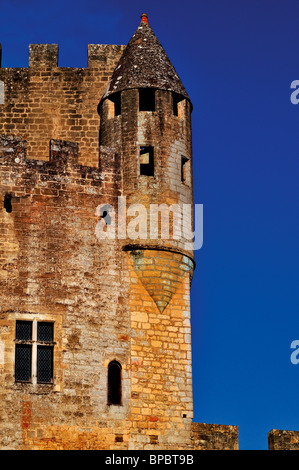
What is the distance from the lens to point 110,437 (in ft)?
96.9

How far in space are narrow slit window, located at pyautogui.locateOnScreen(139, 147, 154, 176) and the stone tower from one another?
47mm

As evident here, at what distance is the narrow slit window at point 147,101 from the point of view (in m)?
33.0

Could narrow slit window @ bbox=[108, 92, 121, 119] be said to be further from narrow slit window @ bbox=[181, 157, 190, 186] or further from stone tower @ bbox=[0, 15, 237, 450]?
narrow slit window @ bbox=[181, 157, 190, 186]

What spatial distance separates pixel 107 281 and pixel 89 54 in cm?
726

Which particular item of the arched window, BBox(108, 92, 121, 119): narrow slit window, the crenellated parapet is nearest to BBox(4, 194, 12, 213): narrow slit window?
the crenellated parapet

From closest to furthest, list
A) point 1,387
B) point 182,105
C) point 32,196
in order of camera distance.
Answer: point 1,387
point 32,196
point 182,105

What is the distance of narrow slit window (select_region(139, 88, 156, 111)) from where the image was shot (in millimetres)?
32969

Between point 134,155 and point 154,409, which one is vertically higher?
point 134,155

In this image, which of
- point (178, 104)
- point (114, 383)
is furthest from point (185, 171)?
point (114, 383)

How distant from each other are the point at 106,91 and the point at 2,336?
737 centimetres

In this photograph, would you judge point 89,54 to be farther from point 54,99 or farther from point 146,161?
point 146,161

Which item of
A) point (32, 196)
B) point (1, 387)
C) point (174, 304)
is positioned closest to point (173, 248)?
point (174, 304)

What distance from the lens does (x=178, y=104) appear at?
3306 cm
